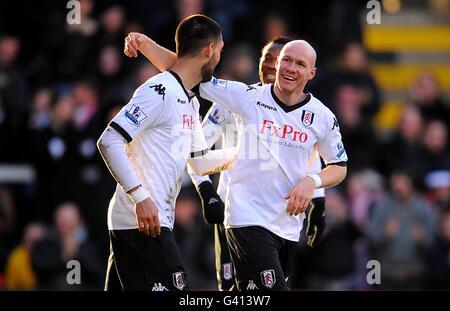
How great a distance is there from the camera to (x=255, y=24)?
17016mm

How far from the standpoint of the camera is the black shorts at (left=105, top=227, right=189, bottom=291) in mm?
9016

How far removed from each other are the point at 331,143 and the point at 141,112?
1.51 m

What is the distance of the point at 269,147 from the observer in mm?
9594

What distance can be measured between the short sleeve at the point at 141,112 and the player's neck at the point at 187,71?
27cm

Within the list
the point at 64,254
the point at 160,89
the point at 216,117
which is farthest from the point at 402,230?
the point at 160,89

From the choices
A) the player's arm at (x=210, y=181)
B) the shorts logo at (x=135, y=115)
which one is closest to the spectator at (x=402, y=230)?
the player's arm at (x=210, y=181)

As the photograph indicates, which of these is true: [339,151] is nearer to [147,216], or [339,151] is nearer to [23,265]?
[147,216]

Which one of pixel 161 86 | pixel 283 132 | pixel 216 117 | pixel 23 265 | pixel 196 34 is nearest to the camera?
pixel 161 86

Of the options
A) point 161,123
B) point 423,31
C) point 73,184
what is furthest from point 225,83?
point 423,31

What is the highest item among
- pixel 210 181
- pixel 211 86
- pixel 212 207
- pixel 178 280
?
pixel 211 86

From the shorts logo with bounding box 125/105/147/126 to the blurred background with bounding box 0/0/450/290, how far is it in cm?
534

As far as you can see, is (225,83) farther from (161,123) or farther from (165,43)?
(165,43)

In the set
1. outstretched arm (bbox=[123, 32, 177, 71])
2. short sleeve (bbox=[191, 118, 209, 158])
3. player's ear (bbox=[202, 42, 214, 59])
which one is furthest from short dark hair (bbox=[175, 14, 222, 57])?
short sleeve (bbox=[191, 118, 209, 158])
